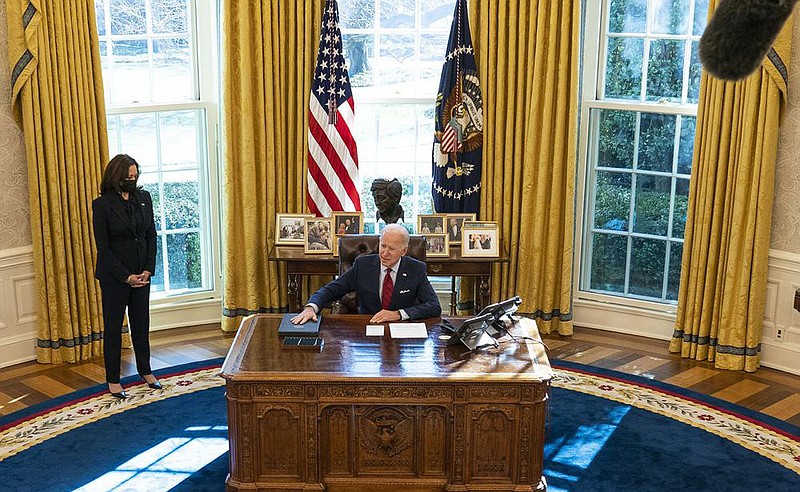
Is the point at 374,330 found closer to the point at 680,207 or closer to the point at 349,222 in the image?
the point at 349,222

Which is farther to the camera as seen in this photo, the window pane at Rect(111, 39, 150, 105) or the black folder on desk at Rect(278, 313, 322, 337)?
the window pane at Rect(111, 39, 150, 105)

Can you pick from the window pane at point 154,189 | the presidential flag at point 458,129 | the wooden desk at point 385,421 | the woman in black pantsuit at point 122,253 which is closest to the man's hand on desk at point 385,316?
the wooden desk at point 385,421

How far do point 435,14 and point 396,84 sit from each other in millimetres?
640

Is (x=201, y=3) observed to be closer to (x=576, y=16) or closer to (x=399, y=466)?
(x=576, y=16)

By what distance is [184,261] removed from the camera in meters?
7.30

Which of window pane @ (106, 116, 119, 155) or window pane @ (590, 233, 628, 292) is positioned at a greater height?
window pane @ (106, 116, 119, 155)

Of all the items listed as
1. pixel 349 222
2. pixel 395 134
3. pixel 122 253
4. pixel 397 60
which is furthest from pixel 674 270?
pixel 122 253

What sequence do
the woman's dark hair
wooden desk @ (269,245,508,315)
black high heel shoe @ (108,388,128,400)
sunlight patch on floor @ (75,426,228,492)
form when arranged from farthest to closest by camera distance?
wooden desk @ (269,245,508,315)
black high heel shoe @ (108,388,128,400)
the woman's dark hair
sunlight patch on floor @ (75,426,228,492)

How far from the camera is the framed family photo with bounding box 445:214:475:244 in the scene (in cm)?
689

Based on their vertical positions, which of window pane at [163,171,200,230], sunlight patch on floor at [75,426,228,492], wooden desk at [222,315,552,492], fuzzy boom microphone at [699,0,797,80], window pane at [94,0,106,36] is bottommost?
sunlight patch on floor at [75,426,228,492]

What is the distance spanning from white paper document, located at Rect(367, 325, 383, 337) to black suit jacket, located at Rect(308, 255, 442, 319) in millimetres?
327

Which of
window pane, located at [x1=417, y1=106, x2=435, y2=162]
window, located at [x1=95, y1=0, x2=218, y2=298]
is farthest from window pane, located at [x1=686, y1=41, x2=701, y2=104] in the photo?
window, located at [x1=95, y1=0, x2=218, y2=298]

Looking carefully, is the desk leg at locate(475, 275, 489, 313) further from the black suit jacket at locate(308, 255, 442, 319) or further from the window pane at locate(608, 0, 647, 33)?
the window pane at locate(608, 0, 647, 33)

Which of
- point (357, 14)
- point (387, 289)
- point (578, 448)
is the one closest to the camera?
point (578, 448)
